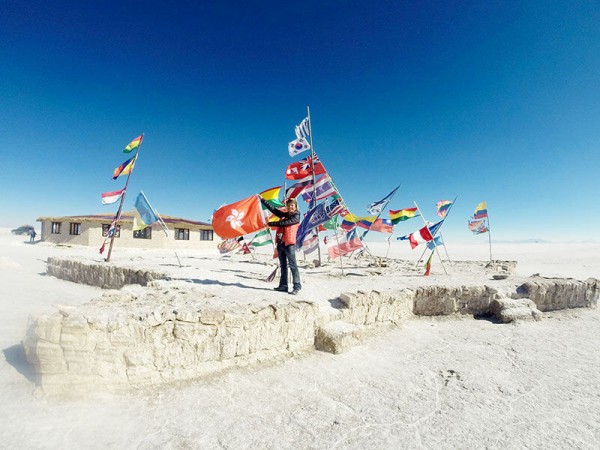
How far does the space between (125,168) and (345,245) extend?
9.63 m

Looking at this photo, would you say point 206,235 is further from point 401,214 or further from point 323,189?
point 323,189

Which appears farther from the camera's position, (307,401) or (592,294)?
(592,294)

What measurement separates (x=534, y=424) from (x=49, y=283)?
1545 centimetres

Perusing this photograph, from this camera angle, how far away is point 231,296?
6.14m

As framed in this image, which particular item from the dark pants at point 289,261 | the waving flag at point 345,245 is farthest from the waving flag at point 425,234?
the dark pants at point 289,261

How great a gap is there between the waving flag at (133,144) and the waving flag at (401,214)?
40.0ft

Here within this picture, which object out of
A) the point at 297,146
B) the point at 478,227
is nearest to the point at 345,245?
the point at 297,146

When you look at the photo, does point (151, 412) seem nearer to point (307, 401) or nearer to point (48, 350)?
point (48, 350)

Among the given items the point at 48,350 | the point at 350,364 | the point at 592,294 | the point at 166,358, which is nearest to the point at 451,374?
the point at 350,364

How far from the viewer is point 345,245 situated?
11.0 metres

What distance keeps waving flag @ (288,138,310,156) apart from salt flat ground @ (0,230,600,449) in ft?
24.4

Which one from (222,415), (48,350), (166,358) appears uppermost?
(48,350)

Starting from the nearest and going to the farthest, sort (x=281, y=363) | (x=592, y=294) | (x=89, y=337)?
(x=89, y=337)
(x=281, y=363)
(x=592, y=294)

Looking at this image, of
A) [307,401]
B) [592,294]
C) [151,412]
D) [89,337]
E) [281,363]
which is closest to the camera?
[151,412]
